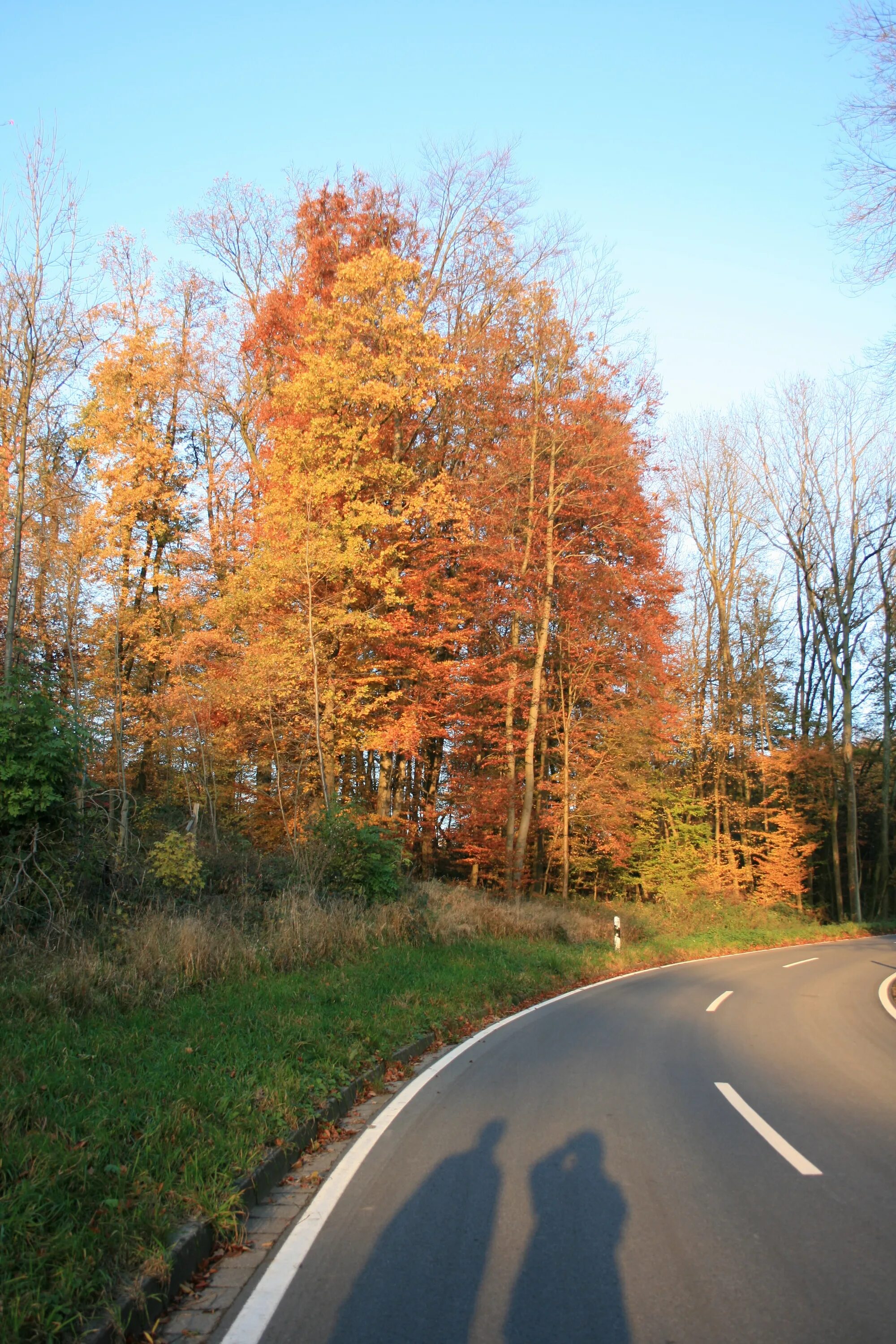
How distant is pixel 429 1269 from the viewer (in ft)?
12.4

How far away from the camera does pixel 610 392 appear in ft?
78.0

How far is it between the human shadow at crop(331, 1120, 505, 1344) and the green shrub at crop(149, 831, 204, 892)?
7.39 m

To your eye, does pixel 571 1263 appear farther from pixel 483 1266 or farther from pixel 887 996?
pixel 887 996

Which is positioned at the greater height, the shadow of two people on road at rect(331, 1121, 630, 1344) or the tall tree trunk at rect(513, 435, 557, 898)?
the tall tree trunk at rect(513, 435, 557, 898)

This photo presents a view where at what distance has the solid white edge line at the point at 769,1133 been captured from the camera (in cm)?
510

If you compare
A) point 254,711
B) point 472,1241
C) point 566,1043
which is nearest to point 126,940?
point 566,1043

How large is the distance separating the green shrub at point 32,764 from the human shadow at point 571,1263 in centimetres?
672

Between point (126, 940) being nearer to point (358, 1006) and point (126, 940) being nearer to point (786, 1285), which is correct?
point (358, 1006)

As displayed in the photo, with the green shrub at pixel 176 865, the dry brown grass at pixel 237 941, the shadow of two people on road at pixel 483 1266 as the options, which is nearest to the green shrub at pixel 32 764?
the dry brown grass at pixel 237 941

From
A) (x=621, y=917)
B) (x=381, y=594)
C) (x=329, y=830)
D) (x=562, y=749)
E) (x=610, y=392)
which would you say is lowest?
(x=621, y=917)

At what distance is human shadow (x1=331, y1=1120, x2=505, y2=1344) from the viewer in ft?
10.8

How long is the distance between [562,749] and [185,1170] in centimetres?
2201

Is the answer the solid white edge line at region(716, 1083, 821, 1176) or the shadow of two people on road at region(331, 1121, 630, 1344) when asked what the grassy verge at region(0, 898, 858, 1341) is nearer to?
the shadow of two people on road at region(331, 1121, 630, 1344)

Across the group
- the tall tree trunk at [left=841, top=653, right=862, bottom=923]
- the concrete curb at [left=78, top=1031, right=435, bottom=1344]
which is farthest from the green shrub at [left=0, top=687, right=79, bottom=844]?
the tall tree trunk at [left=841, top=653, right=862, bottom=923]
